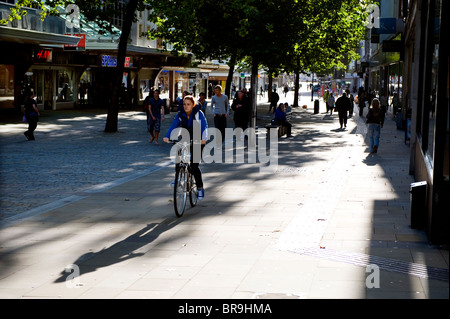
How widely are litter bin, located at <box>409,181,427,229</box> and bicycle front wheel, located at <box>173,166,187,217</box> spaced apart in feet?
10.3

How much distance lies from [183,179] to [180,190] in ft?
0.78

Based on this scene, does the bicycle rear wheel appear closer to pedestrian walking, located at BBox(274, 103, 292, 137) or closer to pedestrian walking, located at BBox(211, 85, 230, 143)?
pedestrian walking, located at BBox(211, 85, 230, 143)

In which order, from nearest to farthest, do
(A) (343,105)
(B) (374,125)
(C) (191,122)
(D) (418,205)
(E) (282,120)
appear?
1. (D) (418,205)
2. (C) (191,122)
3. (B) (374,125)
4. (E) (282,120)
5. (A) (343,105)

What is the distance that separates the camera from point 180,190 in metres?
9.95

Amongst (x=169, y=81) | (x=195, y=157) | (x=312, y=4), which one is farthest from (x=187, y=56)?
(x=195, y=157)

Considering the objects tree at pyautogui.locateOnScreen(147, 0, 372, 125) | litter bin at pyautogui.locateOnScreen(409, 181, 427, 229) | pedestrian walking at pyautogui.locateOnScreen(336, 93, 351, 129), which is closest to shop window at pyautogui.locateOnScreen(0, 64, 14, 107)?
tree at pyautogui.locateOnScreen(147, 0, 372, 125)

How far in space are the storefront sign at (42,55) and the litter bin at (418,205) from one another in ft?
92.5

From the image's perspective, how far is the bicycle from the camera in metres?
9.76

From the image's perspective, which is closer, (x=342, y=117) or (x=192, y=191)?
(x=192, y=191)

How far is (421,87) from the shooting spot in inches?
506

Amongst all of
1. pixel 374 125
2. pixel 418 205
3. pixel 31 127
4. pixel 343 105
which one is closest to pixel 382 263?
pixel 418 205

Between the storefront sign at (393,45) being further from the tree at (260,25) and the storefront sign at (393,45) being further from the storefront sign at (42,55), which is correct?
the storefront sign at (42,55)

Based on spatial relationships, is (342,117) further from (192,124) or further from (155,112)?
(192,124)
